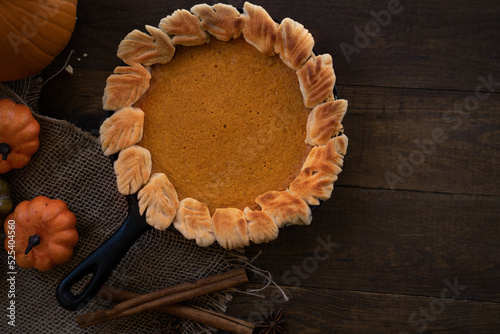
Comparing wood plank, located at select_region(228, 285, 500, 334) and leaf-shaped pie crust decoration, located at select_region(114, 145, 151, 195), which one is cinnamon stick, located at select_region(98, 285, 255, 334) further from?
leaf-shaped pie crust decoration, located at select_region(114, 145, 151, 195)

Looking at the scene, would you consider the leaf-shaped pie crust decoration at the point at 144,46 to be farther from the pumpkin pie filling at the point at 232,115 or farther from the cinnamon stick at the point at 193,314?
the cinnamon stick at the point at 193,314

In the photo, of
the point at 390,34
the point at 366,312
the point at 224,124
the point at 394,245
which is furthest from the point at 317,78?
the point at 366,312

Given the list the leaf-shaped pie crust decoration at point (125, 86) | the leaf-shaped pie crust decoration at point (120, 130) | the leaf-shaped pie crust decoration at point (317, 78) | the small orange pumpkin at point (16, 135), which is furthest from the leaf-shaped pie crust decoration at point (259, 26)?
the small orange pumpkin at point (16, 135)

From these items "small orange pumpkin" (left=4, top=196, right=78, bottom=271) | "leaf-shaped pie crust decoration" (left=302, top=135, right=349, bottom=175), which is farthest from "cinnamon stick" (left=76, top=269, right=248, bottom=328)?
"leaf-shaped pie crust decoration" (left=302, top=135, right=349, bottom=175)

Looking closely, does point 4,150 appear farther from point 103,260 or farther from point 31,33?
point 103,260

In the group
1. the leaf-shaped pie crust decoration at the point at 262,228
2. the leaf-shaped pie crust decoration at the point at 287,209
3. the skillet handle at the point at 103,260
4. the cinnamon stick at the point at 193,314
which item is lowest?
the cinnamon stick at the point at 193,314

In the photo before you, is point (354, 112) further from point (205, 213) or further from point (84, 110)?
point (84, 110)
